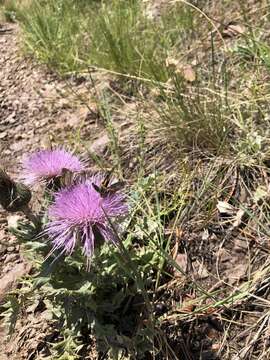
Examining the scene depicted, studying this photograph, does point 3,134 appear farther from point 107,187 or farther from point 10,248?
point 107,187

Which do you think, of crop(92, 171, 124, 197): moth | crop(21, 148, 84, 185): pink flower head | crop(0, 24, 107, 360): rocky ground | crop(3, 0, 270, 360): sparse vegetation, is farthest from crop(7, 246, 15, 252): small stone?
crop(92, 171, 124, 197): moth

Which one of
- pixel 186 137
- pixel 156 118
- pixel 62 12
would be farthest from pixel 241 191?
pixel 62 12

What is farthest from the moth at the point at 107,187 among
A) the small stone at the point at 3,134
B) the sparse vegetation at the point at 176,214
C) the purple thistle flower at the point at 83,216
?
the small stone at the point at 3,134

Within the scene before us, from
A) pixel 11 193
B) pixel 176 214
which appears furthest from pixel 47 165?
pixel 176 214

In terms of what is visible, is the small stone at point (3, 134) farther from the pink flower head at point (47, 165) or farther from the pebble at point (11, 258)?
the pink flower head at point (47, 165)

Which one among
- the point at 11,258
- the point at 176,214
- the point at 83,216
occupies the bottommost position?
the point at 11,258

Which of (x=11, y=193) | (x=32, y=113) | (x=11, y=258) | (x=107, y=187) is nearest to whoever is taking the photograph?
(x=107, y=187)

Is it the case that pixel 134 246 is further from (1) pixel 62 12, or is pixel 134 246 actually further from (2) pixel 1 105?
(1) pixel 62 12

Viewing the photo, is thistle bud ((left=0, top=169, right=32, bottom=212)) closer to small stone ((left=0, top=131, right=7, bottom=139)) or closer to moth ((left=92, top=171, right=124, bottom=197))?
moth ((left=92, top=171, right=124, bottom=197))
